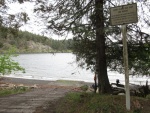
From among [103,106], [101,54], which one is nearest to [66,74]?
[101,54]

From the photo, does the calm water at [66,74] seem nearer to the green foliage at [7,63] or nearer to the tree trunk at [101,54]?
the tree trunk at [101,54]

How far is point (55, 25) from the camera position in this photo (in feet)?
22.3

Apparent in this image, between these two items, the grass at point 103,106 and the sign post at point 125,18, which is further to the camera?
the grass at point 103,106

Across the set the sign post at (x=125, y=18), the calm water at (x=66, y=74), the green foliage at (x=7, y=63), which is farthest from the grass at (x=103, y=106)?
the green foliage at (x=7, y=63)

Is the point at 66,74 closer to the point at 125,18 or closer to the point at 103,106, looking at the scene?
the point at 103,106

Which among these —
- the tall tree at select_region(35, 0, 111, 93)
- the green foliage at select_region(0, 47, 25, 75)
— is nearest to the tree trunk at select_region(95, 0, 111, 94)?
the tall tree at select_region(35, 0, 111, 93)

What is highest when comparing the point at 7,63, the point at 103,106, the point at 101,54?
the point at 101,54

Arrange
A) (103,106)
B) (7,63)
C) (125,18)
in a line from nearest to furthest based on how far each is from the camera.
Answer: (125,18), (103,106), (7,63)

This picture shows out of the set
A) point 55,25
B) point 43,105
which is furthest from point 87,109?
point 55,25

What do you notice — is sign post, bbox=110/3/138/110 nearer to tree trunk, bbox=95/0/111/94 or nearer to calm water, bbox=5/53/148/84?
tree trunk, bbox=95/0/111/94

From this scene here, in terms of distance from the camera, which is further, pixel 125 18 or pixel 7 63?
pixel 7 63

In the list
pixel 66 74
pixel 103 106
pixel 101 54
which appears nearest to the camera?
pixel 103 106

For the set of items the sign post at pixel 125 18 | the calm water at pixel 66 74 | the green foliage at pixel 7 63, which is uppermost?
the sign post at pixel 125 18

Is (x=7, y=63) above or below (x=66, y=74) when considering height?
above
